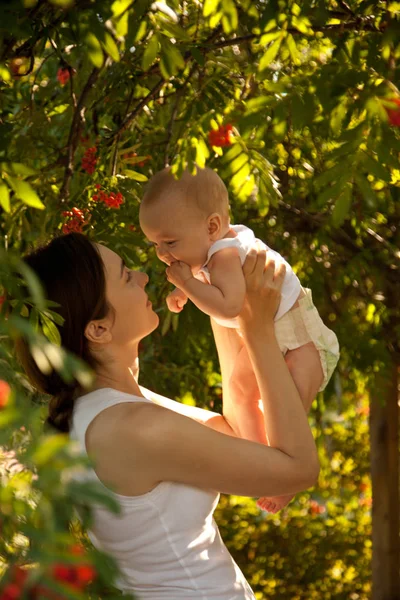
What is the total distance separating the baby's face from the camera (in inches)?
111

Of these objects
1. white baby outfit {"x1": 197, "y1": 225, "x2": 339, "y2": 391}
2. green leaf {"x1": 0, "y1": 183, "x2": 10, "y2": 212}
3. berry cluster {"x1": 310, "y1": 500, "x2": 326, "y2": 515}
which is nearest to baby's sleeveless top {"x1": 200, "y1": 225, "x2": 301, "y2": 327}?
white baby outfit {"x1": 197, "y1": 225, "x2": 339, "y2": 391}

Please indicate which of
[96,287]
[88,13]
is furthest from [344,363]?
[88,13]

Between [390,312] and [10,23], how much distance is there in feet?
14.1

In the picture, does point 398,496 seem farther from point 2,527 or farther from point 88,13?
point 2,527

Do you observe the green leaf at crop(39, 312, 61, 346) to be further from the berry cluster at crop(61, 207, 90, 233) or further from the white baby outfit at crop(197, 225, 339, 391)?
the berry cluster at crop(61, 207, 90, 233)

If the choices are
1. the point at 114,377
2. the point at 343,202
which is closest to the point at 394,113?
the point at 343,202

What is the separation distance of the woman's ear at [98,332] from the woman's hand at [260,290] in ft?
1.20

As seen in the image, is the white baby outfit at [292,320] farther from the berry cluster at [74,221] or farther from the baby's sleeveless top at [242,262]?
the berry cluster at [74,221]

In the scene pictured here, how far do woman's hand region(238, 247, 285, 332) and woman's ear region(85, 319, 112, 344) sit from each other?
14.4 inches

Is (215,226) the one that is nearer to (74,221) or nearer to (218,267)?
(218,267)

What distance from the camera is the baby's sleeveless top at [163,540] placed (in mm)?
2289

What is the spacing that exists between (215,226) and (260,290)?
0.36m

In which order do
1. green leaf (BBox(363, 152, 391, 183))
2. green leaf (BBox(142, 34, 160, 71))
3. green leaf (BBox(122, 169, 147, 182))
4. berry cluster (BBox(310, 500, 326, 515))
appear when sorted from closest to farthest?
green leaf (BBox(363, 152, 391, 183)) → green leaf (BBox(142, 34, 160, 71)) → green leaf (BBox(122, 169, 147, 182)) → berry cluster (BBox(310, 500, 326, 515))

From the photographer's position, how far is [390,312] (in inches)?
233
